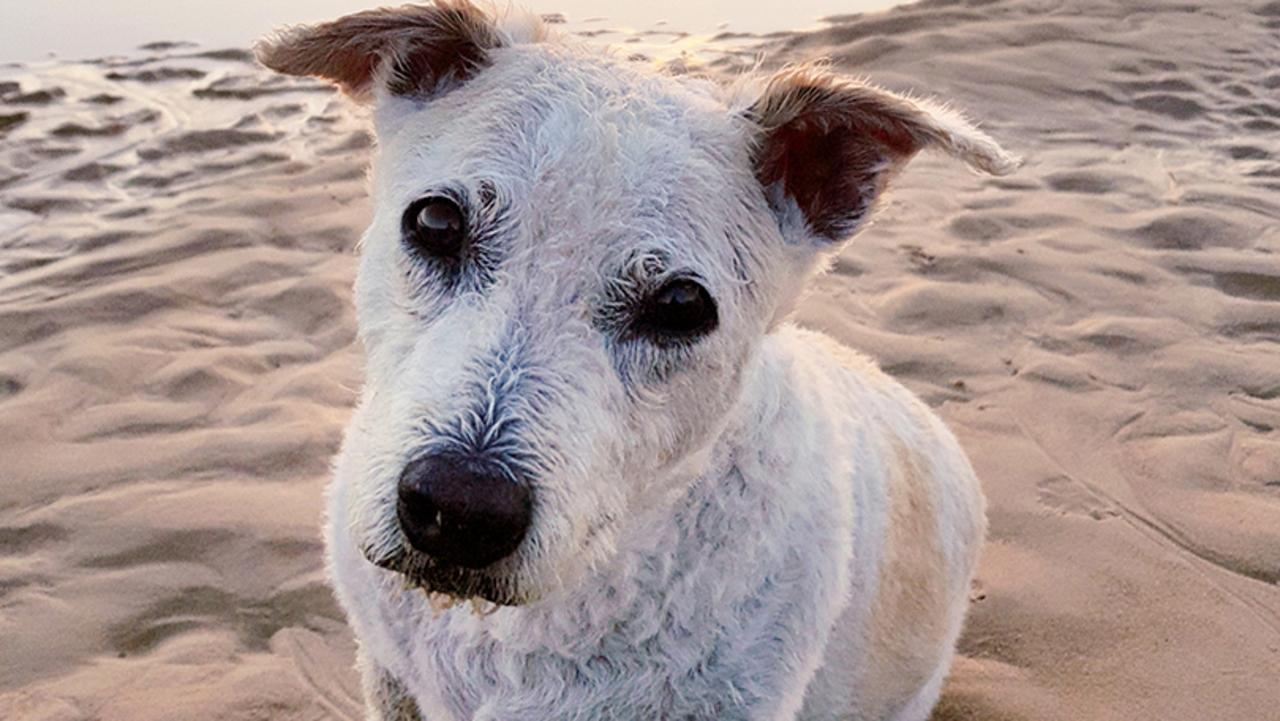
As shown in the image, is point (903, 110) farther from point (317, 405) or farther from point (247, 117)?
point (247, 117)

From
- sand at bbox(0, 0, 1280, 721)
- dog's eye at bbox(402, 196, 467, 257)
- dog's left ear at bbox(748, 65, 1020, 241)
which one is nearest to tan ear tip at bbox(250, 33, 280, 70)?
dog's eye at bbox(402, 196, 467, 257)

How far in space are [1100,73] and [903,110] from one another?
28.6 feet

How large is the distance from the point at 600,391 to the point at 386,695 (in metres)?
1.34

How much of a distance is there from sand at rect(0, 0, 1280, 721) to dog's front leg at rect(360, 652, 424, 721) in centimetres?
77

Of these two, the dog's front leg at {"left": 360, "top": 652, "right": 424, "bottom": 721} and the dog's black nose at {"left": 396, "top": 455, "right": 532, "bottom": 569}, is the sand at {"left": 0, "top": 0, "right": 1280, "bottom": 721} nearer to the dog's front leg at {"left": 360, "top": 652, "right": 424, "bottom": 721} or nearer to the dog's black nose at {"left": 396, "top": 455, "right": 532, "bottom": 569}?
the dog's front leg at {"left": 360, "top": 652, "right": 424, "bottom": 721}

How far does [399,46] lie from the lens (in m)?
2.91

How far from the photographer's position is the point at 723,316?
2.59 m

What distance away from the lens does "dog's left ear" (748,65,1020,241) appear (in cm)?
268

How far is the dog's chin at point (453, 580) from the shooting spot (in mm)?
2223

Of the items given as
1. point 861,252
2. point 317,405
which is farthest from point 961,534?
point 861,252

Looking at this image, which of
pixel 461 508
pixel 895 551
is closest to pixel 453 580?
pixel 461 508

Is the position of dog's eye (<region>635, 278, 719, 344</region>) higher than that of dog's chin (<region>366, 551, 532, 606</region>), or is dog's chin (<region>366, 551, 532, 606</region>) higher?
dog's eye (<region>635, 278, 719, 344</region>)

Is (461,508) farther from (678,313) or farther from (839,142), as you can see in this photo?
(839,142)

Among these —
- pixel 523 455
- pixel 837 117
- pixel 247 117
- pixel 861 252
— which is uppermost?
pixel 837 117
